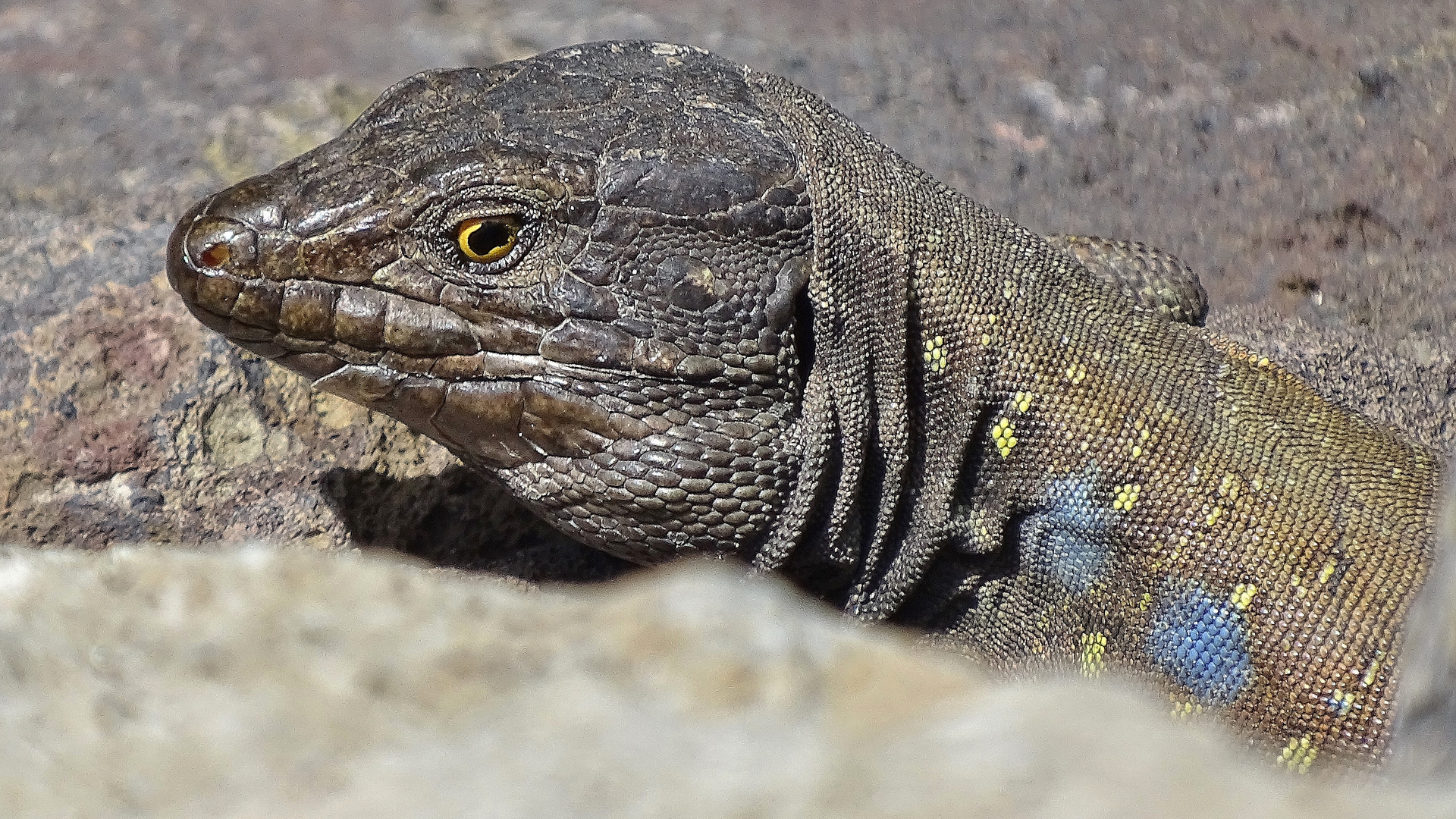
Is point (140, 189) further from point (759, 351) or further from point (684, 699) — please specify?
point (684, 699)

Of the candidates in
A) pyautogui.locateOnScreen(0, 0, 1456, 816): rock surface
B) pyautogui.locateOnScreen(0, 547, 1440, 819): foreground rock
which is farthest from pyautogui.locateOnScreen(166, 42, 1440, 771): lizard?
pyautogui.locateOnScreen(0, 547, 1440, 819): foreground rock

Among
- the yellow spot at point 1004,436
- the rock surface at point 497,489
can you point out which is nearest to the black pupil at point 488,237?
the rock surface at point 497,489

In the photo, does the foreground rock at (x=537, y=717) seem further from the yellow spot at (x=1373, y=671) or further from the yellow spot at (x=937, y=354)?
the yellow spot at (x=1373, y=671)

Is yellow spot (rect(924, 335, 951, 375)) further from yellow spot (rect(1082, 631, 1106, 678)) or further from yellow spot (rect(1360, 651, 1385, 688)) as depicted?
yellow spot (rect(1360, 651, 1385, 688))

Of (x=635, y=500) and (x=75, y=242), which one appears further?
(x=75, y=242)

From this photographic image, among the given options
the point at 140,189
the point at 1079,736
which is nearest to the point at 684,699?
the point at 1079,736

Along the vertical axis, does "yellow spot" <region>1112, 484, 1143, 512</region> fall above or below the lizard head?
below

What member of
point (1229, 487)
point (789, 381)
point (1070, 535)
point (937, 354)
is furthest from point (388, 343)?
point (1229, 487)
